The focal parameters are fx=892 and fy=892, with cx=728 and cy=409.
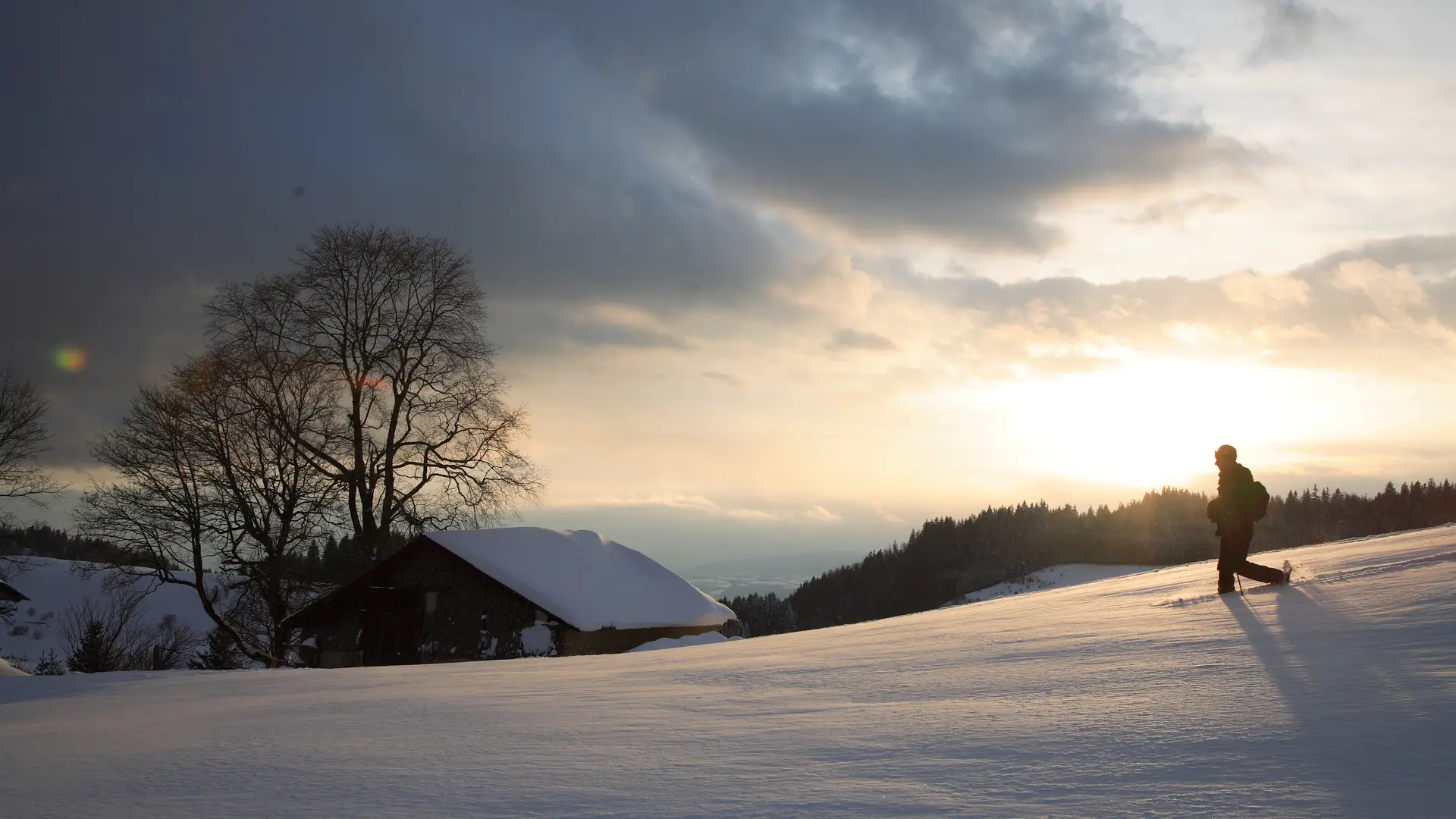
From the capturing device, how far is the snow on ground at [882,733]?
10.7 feet

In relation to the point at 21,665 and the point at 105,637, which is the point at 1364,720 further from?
the point at 21,665

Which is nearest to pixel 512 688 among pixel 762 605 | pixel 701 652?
pixel 701 652

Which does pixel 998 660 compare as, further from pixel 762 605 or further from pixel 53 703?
pixel 762 605

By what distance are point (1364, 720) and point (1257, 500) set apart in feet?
24.8

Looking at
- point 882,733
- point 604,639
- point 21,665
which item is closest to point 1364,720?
point 882,733

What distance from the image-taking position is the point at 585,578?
78.5 feet

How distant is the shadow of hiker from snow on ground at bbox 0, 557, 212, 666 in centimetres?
6950

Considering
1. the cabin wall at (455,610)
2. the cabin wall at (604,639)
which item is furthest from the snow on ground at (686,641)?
the cabin wall at (455,610)

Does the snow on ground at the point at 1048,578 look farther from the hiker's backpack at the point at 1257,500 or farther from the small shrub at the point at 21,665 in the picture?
the hiker's backpack at the point at 1257,500

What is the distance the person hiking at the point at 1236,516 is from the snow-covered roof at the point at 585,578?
14845 millimetres

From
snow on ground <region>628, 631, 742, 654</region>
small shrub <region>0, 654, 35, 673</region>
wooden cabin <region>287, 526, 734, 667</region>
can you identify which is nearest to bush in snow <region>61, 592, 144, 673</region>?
small shrub <region>0, 654, 35, 673</region>

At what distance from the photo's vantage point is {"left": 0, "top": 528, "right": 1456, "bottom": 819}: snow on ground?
3256mm

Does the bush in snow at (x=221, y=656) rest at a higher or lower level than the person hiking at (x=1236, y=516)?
lower

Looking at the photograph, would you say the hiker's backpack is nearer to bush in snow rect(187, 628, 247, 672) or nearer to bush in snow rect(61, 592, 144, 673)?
bush in snow rect(61, 592, 144, 673)
